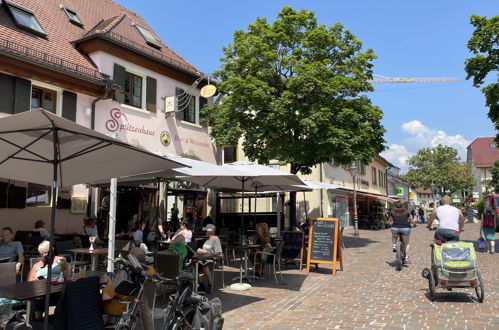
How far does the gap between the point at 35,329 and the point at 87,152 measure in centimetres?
183

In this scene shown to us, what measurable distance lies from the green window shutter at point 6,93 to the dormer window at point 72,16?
5160 mm

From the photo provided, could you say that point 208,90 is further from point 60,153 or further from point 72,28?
point 60,153

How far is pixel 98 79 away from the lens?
13.8m

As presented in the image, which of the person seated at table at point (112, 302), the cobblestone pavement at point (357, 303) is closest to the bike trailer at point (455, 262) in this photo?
the cobblestone pavement at point (357, 303)

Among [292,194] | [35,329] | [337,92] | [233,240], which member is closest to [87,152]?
[35,329]

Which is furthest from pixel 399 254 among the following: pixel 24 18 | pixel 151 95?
pixel 24 18

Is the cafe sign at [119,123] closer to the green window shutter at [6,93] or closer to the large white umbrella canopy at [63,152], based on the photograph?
the green window shutter at [6,93]

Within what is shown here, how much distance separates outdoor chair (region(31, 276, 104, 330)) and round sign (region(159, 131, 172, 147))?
12.7m

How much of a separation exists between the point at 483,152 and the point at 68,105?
79.9 metres

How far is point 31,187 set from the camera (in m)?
12.1

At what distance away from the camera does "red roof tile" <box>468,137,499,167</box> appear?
74688 millimetres

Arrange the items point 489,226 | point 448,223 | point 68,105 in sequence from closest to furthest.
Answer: point 448,223
point 68,105
point 489,226

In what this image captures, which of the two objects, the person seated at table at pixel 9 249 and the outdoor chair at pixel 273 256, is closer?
the person seated at table at pixel 9 249

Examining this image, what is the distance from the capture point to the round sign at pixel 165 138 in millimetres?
16500
